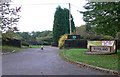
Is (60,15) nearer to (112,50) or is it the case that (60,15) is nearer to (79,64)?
(112,50)

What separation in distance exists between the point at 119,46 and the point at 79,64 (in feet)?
52.7

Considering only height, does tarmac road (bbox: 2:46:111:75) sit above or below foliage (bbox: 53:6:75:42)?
below

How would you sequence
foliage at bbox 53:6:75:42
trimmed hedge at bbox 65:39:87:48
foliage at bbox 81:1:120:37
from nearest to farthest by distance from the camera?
foliage at bbox 81:1:120:37 → trimmed hedge at bbox 65:39:87:48 → foliage at bbox 53:6:75:42

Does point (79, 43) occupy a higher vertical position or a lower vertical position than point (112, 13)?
lower

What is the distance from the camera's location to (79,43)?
108ft

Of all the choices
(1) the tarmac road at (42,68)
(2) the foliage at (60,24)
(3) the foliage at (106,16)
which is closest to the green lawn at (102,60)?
(1) the tarmac road at (42,68)

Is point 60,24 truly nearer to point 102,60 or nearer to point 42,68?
point 102,60

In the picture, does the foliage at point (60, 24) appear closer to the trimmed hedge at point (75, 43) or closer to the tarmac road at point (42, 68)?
the trimmed hedge at point (75, 43)

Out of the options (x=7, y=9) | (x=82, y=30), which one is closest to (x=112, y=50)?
(x=7, y=9)

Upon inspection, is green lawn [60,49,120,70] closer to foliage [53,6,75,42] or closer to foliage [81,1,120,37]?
foliage [81,1,120,37]

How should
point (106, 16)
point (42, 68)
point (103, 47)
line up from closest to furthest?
point (42, 68), point (106, 16), point (103, 47)

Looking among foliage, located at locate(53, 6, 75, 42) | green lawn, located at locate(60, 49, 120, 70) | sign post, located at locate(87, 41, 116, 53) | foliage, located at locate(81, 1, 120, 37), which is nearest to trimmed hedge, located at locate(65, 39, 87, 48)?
sign post, located at locate(87, 41, 116, 53)

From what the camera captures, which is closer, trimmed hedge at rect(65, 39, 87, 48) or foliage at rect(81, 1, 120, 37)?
foliage at rect(81, 1, 120, 37)

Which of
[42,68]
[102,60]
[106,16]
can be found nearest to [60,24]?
[106,16]
